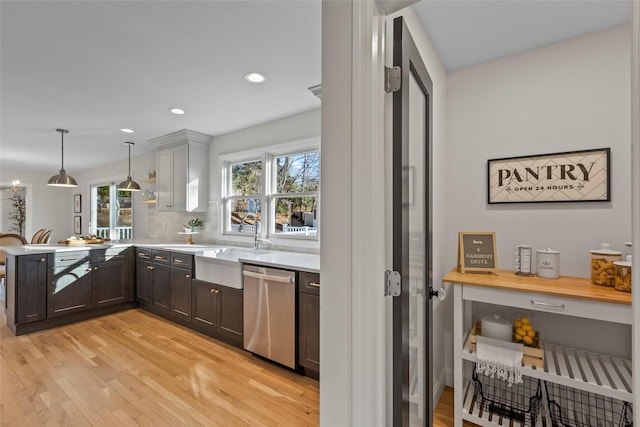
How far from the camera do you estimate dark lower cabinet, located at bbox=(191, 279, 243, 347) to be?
282 cm

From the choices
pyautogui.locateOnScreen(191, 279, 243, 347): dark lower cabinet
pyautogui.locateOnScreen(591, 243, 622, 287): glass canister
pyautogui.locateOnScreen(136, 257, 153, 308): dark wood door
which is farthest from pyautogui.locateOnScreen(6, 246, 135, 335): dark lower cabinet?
pyautogui.locateOnScreen(591, 243, 622, 287): glass canister

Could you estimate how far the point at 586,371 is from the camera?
152 centimetres

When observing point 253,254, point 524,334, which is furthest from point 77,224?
point 524,334

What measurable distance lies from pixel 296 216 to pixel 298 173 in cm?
49

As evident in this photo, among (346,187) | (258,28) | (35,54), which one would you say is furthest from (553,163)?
(35,54)

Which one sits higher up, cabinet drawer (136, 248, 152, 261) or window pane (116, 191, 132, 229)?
window pane (116, 191, 132, 229)

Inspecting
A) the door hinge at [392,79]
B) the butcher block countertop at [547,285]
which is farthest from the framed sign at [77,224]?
the door hinge at [392,79]

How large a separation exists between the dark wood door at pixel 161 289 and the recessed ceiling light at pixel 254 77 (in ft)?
7.97

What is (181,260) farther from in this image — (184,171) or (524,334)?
(524,334)

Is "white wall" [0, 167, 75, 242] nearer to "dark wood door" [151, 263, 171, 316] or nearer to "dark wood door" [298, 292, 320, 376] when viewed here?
"dark wood door" [151, 263, 171, 316]

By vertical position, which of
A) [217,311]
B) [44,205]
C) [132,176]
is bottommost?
[217,311]

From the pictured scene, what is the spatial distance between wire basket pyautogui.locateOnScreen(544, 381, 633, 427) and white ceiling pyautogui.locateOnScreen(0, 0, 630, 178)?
7.06ft

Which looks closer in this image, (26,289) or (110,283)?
(26,289)

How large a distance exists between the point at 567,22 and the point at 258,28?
1.79 meters
